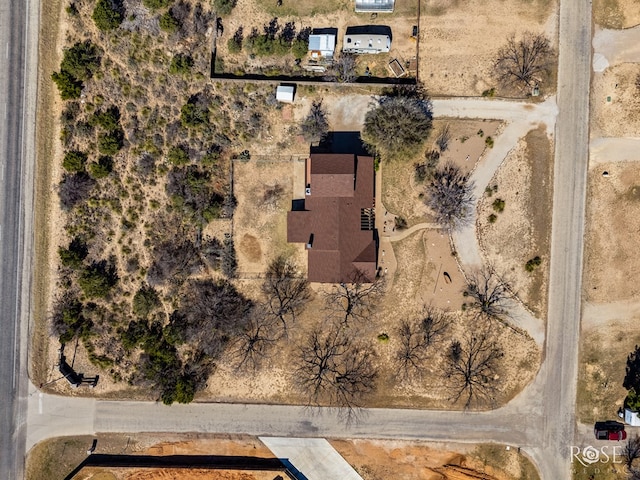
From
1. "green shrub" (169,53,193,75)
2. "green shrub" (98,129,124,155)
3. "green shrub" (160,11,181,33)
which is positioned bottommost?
"green shrub" (98,129,124,155)

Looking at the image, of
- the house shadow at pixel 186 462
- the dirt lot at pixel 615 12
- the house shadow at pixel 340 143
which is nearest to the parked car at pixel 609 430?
the house shadow at pixel 186 462

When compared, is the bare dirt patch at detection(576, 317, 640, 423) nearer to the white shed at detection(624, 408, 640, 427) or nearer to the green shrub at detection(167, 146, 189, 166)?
the white shed at detection(624, 408, 640, 427)

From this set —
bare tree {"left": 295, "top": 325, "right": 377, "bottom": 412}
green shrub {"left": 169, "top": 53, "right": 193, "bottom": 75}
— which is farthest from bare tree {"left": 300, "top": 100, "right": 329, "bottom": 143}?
bare tree {"left": 295, "top": 325, "right": 377, "bottom": 412}

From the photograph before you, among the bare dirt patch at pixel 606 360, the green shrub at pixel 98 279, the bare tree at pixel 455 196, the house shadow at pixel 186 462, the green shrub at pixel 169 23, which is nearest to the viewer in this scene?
the green shrub at pixel 169 23

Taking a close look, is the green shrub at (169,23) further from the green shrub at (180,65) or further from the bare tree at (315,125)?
the bare tree at (315,125)

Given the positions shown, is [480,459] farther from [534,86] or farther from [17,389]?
[17,389]

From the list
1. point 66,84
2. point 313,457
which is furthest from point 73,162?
point 313,457

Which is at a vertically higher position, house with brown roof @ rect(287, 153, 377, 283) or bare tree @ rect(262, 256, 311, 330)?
house with brown roof @ rect(287, 153, 377, 283)
